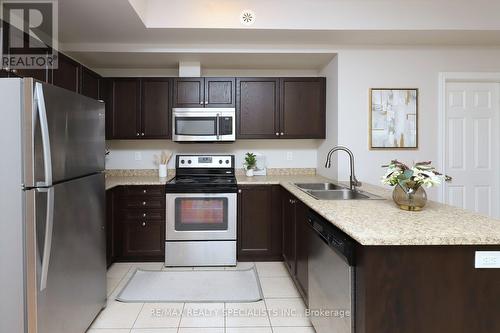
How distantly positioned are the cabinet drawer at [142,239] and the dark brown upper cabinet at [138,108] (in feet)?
3.36

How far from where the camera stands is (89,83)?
3.13 m

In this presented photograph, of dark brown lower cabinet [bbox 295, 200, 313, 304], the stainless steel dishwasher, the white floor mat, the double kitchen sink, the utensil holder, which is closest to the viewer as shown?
the stainless steel dishwasher

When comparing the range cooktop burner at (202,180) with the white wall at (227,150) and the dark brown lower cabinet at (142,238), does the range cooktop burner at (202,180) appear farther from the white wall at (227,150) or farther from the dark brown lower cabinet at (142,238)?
the dark brown lower cabinet at (142,238)

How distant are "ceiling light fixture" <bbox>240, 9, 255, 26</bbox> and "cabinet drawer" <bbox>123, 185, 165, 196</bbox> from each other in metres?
1.84

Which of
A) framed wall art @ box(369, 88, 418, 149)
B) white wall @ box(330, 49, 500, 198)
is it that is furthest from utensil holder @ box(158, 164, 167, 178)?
framed wall art @ box(369, 88, 418, 149)

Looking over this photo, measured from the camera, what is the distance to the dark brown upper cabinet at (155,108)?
3.53m

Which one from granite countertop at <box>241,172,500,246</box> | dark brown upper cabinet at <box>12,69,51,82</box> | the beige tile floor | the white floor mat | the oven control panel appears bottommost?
the beige tile floor

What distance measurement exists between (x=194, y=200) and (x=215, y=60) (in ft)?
5.31

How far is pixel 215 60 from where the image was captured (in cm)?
351

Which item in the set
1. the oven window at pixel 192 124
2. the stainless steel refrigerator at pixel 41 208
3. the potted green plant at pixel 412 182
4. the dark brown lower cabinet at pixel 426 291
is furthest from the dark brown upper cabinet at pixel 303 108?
the dark brown lower cabinet at pixel 426 291

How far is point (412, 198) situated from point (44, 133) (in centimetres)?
194

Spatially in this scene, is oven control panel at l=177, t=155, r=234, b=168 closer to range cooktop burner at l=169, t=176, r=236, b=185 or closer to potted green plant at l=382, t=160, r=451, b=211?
range cooktop burner at l=169, t=176, r=236, b=185

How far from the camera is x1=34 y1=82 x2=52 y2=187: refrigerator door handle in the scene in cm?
146

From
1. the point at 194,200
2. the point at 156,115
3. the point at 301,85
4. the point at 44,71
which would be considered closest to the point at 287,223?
the point at 194,200
